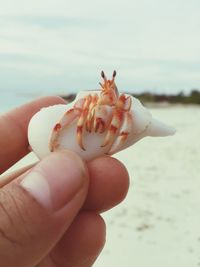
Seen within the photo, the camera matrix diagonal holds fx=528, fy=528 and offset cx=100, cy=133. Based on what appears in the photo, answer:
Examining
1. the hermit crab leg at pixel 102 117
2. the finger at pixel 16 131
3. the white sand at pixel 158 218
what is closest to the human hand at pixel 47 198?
the hermit crab leg at pixel 102 117

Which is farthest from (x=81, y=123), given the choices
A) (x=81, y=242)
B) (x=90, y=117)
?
(x=81, y=242)

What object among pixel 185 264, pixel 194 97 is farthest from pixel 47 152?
pixel 194 97

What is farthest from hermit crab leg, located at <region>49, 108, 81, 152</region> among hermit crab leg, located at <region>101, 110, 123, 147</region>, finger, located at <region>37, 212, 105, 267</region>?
finger, located at <region>37, 212, 105, 267</region>

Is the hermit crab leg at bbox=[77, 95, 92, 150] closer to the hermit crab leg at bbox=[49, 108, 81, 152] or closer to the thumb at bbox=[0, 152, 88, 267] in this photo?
the hermit crab leg at bbox=[49, 108, 81, 152]

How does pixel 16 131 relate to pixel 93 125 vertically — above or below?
below

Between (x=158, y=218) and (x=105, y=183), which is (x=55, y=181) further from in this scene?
(x=158, y=218)

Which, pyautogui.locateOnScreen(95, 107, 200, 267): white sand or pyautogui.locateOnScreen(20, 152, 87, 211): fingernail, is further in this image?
pyautogui.locateOnScreen(95, 107, 200, 267): white sand

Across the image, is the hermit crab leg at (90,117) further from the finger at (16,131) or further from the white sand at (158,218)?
the white sand at (158,218)
